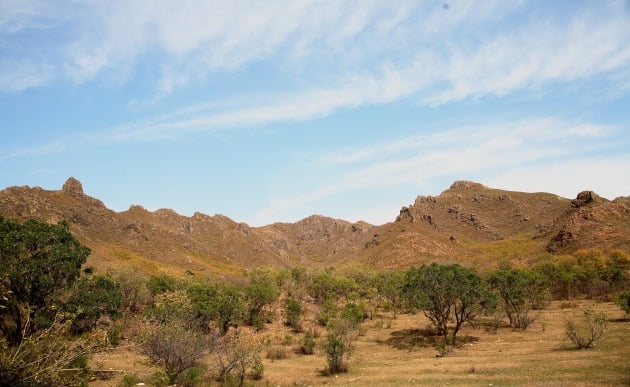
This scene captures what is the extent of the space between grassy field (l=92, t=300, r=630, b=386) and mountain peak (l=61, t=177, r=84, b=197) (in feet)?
427

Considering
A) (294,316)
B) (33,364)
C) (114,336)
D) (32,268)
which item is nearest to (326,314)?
(294,316)

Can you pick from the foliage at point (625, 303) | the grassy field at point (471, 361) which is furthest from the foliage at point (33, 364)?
the foliage at point (625, 303)

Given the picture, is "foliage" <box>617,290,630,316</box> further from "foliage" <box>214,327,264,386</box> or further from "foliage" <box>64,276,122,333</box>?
"foliage" <box>64,276,122,333</box>

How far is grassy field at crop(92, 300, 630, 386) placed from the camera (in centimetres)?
1936

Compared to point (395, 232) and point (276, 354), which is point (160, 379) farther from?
point (395, 232)

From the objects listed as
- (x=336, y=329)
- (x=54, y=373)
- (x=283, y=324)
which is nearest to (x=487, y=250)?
(x=283, y=324)

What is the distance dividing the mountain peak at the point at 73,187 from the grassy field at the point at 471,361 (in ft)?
427

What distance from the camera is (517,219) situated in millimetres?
184625

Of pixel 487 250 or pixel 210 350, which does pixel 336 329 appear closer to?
pixel 210 350

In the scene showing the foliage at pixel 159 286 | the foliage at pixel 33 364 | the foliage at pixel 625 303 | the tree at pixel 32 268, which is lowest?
the foliage at pixel 625 303

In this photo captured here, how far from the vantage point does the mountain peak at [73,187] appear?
142775 millimetres

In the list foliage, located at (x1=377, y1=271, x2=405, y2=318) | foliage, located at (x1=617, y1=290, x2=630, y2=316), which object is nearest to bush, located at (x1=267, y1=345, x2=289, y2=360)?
foliage, located at (x1=377, y1=271, x2=405, y2=318)

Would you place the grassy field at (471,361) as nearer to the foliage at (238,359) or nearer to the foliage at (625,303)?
the foliage at (625,303)

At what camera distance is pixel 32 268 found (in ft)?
75.2
